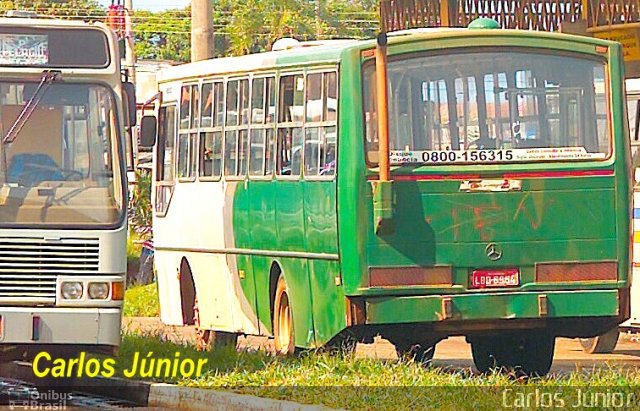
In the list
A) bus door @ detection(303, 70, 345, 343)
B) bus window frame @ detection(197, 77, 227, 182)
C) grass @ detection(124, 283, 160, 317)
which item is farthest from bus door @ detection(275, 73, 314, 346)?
grass @ detection(124, 283, 160, 317)

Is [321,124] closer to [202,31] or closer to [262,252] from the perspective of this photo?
[262,252]

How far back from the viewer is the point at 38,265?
1252 cm

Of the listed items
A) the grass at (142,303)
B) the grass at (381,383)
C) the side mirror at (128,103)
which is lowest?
the grass at (381,383)

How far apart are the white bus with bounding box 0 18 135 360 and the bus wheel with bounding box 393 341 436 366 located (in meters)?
2.89

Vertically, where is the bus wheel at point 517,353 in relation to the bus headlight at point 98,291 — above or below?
below

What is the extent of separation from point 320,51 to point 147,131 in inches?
66.0

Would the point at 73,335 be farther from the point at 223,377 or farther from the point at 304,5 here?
the point at 304,5

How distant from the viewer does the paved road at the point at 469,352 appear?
16531 millimetres

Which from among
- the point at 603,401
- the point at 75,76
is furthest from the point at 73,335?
the point at 603,401

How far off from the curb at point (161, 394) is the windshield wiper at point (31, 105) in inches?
89.4

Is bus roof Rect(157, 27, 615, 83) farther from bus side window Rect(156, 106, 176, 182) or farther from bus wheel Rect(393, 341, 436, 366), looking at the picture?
bus wheel Rect(393, 341, 436, 366)

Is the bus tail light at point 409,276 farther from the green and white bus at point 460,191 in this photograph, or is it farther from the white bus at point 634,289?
the white bus at point 634,289

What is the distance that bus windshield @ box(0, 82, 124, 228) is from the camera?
1279 cm

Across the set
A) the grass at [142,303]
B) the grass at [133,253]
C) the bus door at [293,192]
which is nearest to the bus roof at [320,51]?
the bus door at [293,192]
